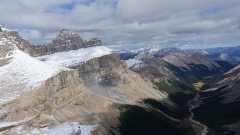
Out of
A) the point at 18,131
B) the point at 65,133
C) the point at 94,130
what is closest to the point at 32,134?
the point at 18,131

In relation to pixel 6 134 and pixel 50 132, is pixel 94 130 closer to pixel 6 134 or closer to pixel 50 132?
pixel 50 132

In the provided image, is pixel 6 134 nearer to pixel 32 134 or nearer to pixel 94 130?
pixel 32 134

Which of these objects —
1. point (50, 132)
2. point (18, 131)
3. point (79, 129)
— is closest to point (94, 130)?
point (79, 129)

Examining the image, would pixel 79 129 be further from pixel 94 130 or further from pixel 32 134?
pixel 32 134

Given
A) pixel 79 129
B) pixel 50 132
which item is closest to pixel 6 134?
pixel 50 132

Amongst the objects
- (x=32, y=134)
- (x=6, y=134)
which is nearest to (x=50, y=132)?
(x=32, y=134)
